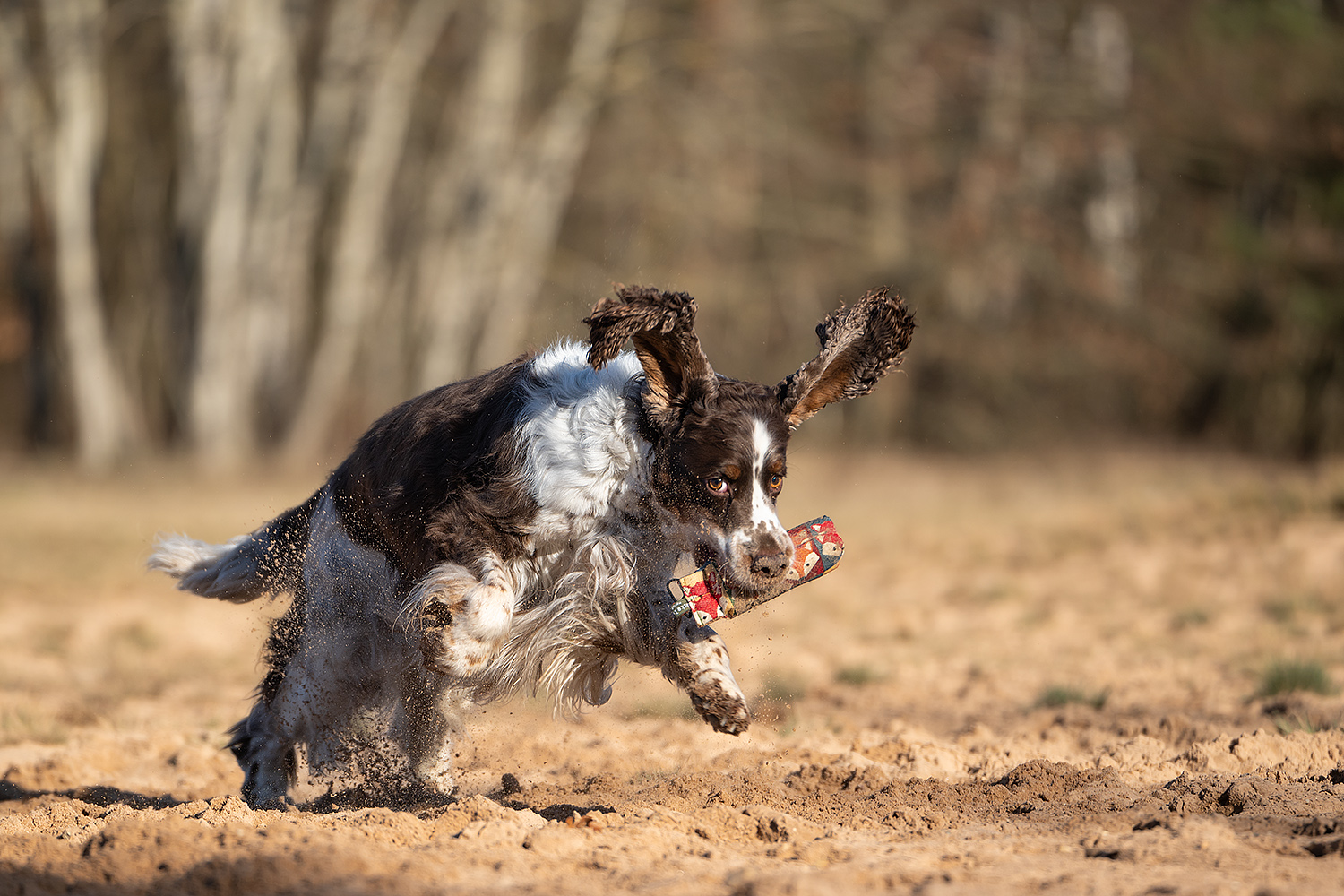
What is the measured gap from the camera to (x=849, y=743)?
603 cm

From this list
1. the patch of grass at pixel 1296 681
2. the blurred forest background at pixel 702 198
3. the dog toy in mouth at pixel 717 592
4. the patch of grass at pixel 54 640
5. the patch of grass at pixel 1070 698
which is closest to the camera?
the dog toy in mouth at pixel 717 592

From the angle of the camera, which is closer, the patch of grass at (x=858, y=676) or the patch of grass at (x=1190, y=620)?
the patch of grass at (x=858, y=676)

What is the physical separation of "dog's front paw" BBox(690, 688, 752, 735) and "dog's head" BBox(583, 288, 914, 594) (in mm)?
395

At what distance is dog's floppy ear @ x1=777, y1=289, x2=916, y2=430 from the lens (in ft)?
16.7

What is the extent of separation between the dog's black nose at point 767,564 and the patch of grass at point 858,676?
339 centimetres

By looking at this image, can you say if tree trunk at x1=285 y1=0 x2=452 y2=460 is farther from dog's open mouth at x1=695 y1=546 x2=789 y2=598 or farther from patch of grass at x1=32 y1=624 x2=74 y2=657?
dog's open mouth at x1=695 y1=546 x2=789 y2=598

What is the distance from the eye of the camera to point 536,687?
17.0 feet

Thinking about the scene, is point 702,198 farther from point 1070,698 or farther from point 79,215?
point 1070,698

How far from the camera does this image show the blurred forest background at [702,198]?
62.6 feet

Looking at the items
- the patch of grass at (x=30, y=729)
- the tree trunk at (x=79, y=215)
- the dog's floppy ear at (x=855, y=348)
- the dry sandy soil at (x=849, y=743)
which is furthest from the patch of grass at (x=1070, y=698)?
the tree trunk at (x=79, y=215)

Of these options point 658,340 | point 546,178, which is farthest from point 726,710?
point 546,178

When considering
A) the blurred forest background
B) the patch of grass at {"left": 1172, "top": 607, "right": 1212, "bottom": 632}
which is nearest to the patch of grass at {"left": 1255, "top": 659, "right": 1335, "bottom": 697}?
the patch of grass at {"left": 1172, "top": 607, "right": 1212, "bottom": 632}

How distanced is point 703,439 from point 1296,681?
3823mm

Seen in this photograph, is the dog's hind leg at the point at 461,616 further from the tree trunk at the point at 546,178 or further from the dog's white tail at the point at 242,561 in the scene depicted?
the tree trunk at the point at 546,178
